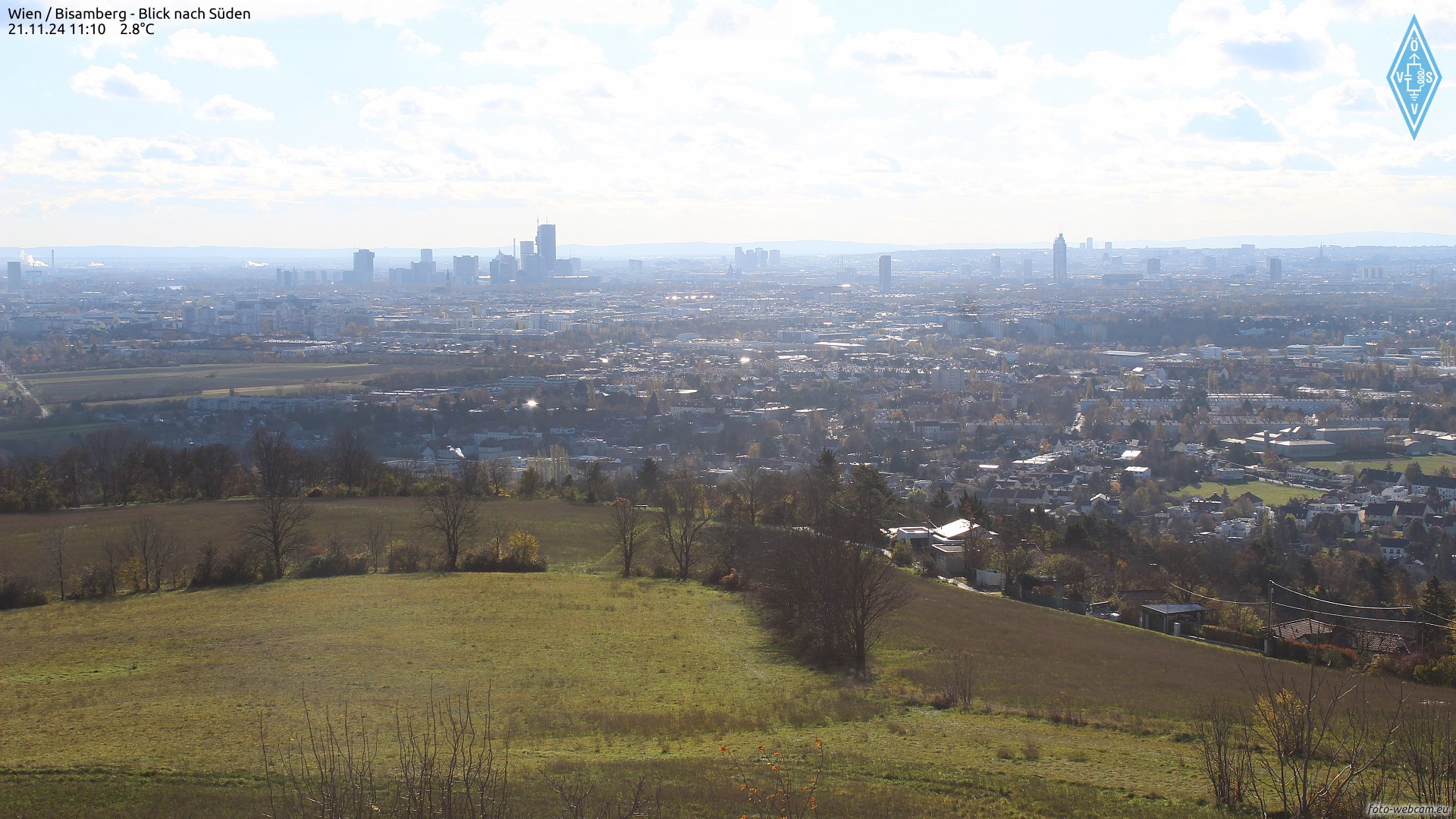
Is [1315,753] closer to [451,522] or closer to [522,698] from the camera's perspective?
[522,698]

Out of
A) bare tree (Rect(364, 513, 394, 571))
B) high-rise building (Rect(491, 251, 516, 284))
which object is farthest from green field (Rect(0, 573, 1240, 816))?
high-rise building (Rect(491, 251, 516, 284))

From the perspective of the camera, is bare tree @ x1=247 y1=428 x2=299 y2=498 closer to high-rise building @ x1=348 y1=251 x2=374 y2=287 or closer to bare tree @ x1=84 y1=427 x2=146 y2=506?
bare tree @ x1=84 y1=427 x2=146 y2=506

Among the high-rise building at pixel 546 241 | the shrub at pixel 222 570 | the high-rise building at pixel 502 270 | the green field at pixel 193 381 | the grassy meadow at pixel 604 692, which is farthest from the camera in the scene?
the high-rise building at pixel 546 241

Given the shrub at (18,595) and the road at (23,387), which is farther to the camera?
the road at (23,387)

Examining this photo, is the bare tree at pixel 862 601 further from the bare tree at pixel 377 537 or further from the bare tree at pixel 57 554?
the bare tree at pixel 57 554

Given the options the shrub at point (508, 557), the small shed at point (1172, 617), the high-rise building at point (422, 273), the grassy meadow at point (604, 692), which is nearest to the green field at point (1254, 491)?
the small shed at point (1172, 617)

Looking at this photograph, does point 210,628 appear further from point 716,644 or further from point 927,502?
point 927,502

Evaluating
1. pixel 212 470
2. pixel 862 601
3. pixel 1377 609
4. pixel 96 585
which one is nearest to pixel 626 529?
pixel 862 601
